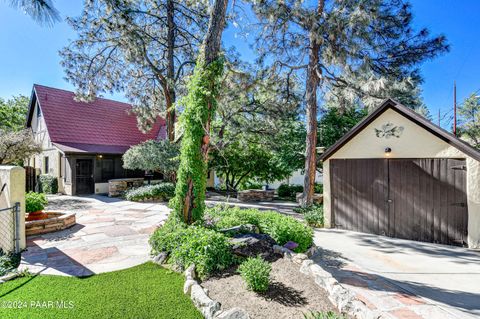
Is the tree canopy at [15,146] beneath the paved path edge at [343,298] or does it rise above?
above

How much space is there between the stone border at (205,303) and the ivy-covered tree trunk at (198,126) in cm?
172

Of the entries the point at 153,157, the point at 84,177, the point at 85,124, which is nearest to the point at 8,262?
the point at 153,157

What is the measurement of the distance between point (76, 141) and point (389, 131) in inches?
644

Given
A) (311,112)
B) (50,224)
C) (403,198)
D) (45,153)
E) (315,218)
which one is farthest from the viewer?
(45,153)

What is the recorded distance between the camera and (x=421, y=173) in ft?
21.2

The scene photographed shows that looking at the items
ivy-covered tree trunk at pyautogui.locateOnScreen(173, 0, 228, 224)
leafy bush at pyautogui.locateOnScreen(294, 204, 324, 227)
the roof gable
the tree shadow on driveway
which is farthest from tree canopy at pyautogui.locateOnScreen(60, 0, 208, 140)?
the tree shadow on driveway

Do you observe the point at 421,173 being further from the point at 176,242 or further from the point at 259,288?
the point at 176,242

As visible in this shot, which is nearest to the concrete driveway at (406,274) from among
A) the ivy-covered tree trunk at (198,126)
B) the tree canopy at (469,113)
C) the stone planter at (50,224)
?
the ivy-covered tree trunk at (198,126)

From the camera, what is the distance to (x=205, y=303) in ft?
9.85

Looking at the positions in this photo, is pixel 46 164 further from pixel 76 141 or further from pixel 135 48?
pixel 135 48

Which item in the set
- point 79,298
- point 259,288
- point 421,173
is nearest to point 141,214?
point 79,298

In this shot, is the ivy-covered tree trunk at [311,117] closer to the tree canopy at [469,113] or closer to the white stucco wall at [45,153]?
the white stucco wall at [45,153]

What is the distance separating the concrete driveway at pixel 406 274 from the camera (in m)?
3.28

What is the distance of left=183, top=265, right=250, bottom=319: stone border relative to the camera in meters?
2.65
